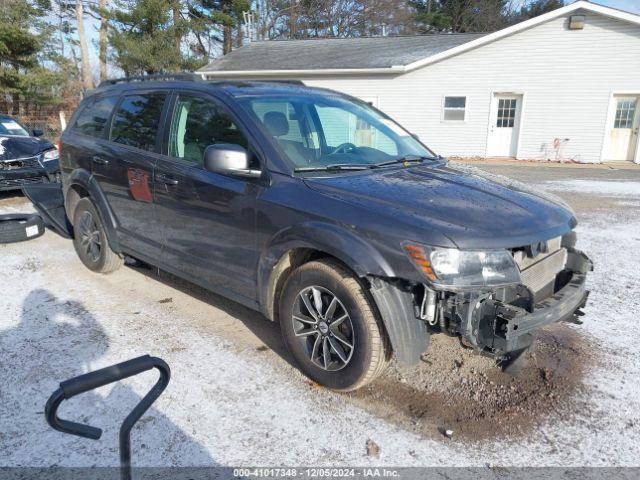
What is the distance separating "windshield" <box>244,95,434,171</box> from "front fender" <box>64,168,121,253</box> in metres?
2.05

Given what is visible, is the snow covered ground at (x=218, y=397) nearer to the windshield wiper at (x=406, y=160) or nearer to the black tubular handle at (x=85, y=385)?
the black tubular handle at (x=85, y=385)

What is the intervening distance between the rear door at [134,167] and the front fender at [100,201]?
0.07 m

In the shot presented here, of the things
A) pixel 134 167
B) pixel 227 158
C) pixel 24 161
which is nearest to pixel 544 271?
pixel 227 158

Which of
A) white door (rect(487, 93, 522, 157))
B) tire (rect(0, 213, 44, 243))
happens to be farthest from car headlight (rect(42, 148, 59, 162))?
white door (rect(487, 93, 522, 157))

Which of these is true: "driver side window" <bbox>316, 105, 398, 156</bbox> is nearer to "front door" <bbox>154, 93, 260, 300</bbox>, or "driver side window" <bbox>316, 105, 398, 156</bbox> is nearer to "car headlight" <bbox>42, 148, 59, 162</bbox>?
"front door" <bbox>154, 93, 260, 300</bbox>

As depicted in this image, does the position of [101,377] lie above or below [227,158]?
below

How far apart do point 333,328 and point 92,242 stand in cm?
335

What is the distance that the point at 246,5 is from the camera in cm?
3152

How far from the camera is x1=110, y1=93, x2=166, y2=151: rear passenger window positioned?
4.16 meters

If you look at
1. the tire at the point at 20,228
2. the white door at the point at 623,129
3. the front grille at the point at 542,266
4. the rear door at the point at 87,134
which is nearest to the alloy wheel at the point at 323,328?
the front grille at the point at 542,266

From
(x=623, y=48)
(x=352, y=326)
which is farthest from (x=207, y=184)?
(x=623, y=48)

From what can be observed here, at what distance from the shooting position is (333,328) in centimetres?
302

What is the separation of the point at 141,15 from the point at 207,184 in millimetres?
26933

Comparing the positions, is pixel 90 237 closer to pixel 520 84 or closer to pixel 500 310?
pixel 500 310
